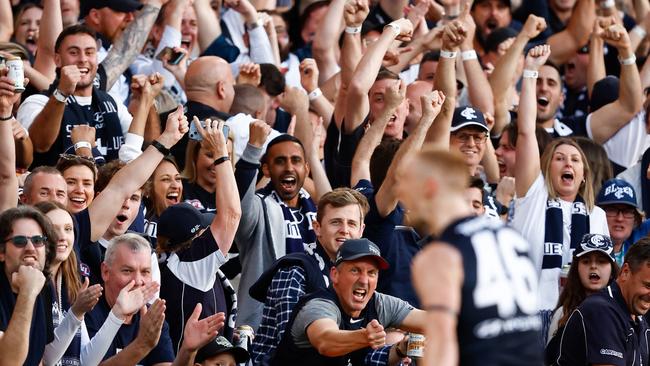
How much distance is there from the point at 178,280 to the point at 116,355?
2.71 ft

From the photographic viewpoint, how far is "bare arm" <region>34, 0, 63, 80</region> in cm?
1220

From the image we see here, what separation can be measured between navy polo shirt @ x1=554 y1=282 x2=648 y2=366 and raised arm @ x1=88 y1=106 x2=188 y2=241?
112 inches

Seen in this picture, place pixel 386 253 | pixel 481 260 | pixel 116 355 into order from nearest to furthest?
pixel 481 260 < pixel 116 355 < pixel 386 253

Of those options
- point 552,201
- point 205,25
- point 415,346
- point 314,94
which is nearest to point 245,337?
point 415,346

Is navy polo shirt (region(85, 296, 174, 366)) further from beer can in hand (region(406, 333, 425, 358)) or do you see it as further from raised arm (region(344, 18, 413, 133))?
raised arm (region(344, 18, 413, 133))

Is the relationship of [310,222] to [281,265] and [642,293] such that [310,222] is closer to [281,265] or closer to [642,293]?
[281,265]

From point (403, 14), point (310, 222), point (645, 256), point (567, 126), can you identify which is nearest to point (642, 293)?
point (645, 256)

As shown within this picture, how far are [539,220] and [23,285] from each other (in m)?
4.86

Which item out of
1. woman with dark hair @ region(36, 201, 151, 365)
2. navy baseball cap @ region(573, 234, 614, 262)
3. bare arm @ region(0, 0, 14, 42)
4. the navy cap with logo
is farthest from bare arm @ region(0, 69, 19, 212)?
navy baseball cap @ region(573, 234, 614, 262)

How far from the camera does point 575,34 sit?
1532 cm

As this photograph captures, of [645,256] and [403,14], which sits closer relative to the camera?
[645,256]

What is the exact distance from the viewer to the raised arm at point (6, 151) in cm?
944

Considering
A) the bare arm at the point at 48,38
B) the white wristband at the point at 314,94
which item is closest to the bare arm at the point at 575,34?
the white wristband at the point at 314,94

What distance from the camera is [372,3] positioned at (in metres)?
15.8
